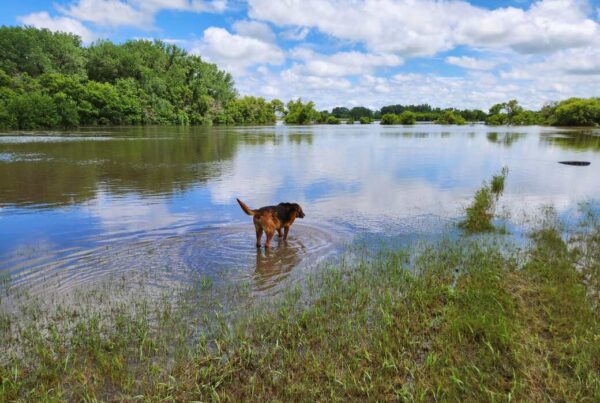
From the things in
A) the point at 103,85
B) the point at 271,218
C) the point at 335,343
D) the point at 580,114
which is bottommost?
the point at 335,343

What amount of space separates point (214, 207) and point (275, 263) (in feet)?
19.8

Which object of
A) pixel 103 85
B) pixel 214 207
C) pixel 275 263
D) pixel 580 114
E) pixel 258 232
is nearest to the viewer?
pixel 275 263

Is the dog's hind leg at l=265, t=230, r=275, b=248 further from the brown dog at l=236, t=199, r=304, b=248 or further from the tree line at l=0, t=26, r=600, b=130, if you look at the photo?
the tree line at l=0, t=26, r=600, b=130

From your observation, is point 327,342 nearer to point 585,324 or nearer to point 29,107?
point 585,324

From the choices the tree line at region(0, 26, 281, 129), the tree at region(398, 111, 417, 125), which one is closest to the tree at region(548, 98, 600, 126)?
the tree at region(398, 111, 417, 125)

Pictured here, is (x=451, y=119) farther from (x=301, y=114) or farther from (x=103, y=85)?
(x=103, y=85)

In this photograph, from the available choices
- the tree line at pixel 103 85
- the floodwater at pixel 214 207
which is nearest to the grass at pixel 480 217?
the floodwater at pixel 214 207

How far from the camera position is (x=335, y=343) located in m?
5.20

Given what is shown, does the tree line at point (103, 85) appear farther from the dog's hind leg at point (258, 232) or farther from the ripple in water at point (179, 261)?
the dog's hind leg at point (258, 232)

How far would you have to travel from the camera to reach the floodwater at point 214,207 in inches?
322

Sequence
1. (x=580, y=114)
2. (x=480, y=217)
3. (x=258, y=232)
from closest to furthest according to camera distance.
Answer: (x=258, y=232) → (x=480, y=217) → (x=580, y=114)

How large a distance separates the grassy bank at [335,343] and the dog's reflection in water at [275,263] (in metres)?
0.68

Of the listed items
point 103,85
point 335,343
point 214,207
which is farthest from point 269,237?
point 103,85

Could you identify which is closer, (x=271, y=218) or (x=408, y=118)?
(x=271, y=218)
